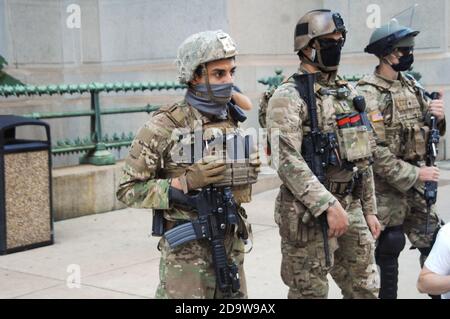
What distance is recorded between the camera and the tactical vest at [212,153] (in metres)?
3.21

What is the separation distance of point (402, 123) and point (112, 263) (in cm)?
269

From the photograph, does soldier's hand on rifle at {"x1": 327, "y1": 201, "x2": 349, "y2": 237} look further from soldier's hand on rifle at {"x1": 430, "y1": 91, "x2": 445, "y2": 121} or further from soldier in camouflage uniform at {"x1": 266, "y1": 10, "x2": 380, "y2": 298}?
soldier's hand on rifle at {"x1": 430, "y1": 91, "x2": 445, "y2": 121}

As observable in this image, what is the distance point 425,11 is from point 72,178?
627cm

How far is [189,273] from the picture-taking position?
10.5 ft

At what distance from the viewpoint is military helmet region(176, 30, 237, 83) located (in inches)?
126

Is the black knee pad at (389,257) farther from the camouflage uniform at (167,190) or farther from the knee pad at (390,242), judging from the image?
the camouflage uniform at (167,190)

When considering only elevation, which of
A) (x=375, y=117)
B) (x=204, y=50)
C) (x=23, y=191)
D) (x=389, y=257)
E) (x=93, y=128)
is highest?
(x=204, y=50)

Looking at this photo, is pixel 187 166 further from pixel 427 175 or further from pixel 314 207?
pixel 427 175

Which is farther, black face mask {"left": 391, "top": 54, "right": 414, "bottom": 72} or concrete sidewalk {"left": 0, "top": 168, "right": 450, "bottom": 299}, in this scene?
concrete sidewalk {"left": 0, "top": 168, "right": 450, "bottom": 299}

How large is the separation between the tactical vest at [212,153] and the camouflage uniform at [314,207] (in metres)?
0.50

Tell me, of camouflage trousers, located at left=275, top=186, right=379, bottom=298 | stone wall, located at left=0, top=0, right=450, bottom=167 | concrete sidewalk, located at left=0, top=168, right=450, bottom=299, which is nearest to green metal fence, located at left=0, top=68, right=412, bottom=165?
concrete sidewalk, located at left=0, top=168, right=450, bottom=299

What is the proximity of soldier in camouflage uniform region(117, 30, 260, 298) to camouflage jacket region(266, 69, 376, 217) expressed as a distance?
1.69 feet

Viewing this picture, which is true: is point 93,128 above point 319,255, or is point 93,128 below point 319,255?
above

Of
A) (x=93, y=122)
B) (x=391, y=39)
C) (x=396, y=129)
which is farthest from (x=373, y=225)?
(x=93, y=122)
